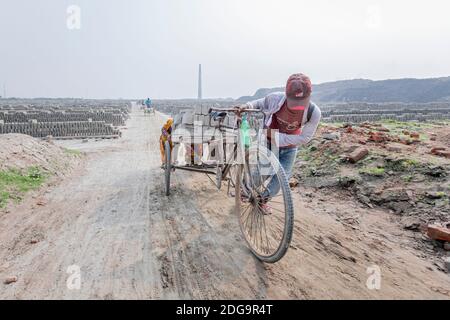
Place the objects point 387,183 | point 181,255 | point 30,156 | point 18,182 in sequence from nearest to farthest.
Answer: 1. point 181,255
2. point 387,183
3. point 18,182
4. point 30,156

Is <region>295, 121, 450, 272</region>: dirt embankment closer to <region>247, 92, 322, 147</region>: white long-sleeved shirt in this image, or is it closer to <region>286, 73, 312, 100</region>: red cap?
<region>247, 92, 322, 147</region>: white long-sleeved shirt

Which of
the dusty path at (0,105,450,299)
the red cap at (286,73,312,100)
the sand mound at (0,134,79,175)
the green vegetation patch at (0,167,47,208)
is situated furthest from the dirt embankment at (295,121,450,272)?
the sand mound at (0,134,79,175)

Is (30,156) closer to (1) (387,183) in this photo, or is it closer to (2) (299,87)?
(2) (299,87)

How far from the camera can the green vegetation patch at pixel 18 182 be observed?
4691mm

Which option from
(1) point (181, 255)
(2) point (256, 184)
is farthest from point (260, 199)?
(1) point (181, 255)

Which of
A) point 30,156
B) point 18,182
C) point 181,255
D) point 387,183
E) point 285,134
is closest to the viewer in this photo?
point 181,255

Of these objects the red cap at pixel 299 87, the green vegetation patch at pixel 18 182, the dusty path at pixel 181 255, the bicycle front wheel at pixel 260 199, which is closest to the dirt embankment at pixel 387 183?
the dusty path at pixel 181 255

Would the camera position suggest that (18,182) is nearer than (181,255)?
No

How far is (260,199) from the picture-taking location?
3025mm

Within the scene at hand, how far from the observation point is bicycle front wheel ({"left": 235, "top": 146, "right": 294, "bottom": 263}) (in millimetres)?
2855

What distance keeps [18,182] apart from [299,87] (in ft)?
17.4

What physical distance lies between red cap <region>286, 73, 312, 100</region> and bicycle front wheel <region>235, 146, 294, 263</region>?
0.65m

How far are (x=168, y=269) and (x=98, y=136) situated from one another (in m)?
13.0
